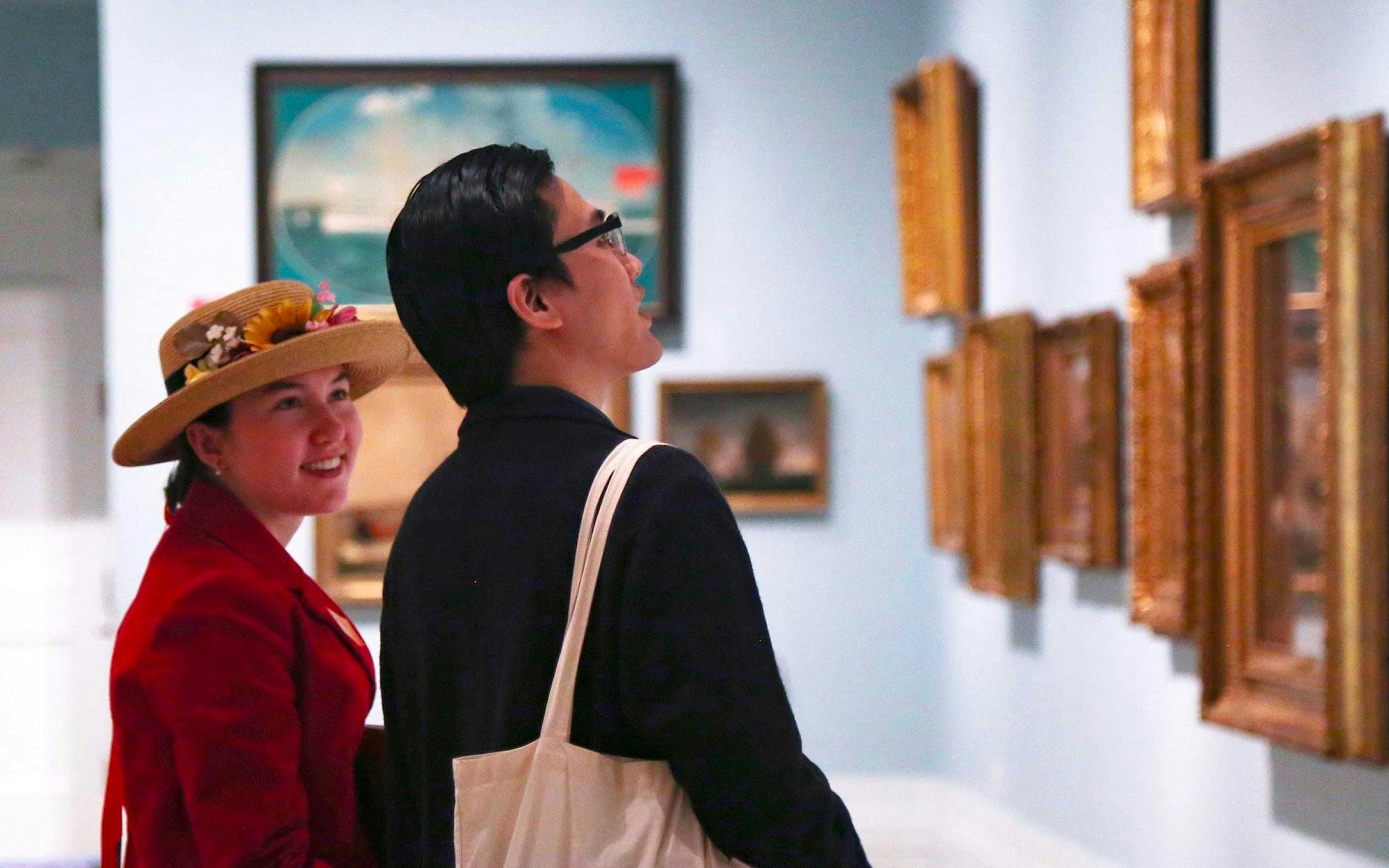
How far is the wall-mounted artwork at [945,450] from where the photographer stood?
19.7ft

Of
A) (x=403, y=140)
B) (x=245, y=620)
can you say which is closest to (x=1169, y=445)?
(x=245, y=620)

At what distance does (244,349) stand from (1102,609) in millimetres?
3200

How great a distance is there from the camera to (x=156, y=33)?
6766 millimetres

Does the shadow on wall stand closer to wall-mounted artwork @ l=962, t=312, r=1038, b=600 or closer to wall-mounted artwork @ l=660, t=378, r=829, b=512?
→ wall-mounted artwork @ l=962, t=312, r=1038, b=600

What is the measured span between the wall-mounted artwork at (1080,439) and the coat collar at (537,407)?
3294 millimetres

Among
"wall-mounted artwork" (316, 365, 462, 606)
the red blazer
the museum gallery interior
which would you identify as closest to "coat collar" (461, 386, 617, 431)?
the red blazer

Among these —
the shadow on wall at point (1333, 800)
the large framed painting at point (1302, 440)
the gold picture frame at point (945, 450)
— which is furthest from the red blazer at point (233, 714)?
the gold picture frame at point (945, 450)

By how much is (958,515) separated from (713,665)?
16.1ft

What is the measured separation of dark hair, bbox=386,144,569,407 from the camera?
1537 mm

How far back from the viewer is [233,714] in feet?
5.94

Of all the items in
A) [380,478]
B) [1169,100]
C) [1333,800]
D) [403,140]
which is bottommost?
[1333,800]

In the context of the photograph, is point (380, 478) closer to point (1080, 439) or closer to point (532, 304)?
point (1080, 439)

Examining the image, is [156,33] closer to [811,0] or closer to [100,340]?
[100,340]

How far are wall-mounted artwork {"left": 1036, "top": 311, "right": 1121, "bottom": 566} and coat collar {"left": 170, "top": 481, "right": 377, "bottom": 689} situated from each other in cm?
295
